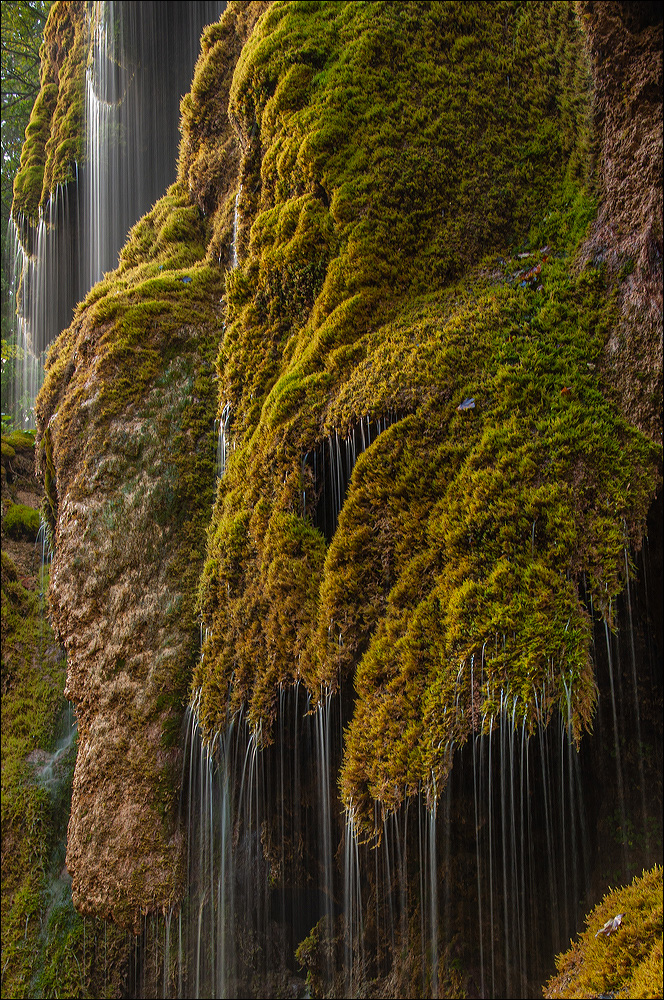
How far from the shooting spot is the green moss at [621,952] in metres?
2.50

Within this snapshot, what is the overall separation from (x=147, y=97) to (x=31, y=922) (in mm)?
11621

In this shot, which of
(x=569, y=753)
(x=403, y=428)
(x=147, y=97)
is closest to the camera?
(x=569, y=753)

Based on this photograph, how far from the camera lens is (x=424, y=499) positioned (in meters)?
3.21

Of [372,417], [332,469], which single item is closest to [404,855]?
[332,469]

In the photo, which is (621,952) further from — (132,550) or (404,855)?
(132,550)

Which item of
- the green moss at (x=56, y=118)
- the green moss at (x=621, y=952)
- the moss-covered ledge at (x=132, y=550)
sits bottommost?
the green moss at (x=621, y=952)

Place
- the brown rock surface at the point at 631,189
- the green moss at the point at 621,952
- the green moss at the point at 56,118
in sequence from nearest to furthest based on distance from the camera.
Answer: the green moss at the point at 621,952
the brown rock surface at the point at 631,189
the green moss at the point at 56,118

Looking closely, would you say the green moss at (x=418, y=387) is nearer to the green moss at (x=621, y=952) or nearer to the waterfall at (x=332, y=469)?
the waterfall at (x=332, y=469)

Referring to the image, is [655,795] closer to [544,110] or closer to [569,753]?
[569,753]

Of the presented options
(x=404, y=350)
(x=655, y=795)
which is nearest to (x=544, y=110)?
(x=404, y=350)

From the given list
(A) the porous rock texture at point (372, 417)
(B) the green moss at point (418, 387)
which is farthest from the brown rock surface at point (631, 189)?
(B) the green moss at point (418, 387)

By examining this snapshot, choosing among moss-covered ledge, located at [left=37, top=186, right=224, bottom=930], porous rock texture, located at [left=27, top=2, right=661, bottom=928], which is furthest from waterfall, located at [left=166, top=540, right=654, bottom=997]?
moss-covered ledge, located at [left=37, top=186, right=224, bottom=930]

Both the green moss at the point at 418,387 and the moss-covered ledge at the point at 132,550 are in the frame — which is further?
the moss-covered ledge at the point at 132,550

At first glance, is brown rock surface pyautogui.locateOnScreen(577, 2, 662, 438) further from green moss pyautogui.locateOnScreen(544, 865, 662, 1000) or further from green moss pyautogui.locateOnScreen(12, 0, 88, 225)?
green moss pyautogui.locateOnScreen(12, 0, 88, 225)
